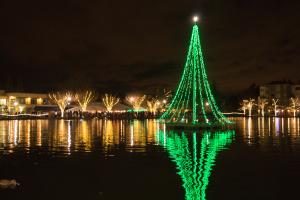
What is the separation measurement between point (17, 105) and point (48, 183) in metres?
82.7

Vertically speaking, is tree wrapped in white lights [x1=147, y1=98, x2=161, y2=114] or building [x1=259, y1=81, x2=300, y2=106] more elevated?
building [x1=259, y1=81, x2=300, y2=106]

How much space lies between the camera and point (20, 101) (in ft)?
301

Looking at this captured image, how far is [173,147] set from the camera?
20.6m

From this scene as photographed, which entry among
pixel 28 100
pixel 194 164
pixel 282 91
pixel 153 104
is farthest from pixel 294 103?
pixel 194 164

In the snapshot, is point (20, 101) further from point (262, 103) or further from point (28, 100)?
point (262, 103)

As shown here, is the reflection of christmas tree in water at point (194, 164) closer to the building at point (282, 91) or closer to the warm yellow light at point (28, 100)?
the warm yellow light at point (28, 100)

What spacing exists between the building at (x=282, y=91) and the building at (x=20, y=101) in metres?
61.9

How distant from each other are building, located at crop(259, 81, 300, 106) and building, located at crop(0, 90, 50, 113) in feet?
203

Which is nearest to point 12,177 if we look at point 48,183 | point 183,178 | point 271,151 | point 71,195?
point 48,183

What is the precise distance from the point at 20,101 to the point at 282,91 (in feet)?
235

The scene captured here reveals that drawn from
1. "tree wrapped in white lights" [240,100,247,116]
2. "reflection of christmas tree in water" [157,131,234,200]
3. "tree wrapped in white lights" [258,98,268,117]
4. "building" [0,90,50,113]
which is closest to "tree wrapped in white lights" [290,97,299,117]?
"tree wrapped in white lights" [258,98,268,117]

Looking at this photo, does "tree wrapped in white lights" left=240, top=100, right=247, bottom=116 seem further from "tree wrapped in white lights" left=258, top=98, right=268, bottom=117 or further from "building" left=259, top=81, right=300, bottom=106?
"building" left=259, top=81, right=300, bottom=106

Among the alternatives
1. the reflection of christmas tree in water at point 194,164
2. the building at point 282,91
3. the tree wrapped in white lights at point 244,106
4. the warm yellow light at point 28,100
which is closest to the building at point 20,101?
the warm yellow light at point 28,100

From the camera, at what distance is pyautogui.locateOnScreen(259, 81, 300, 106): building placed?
112625 millimetres
